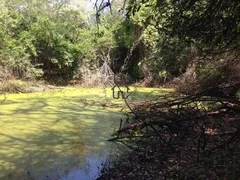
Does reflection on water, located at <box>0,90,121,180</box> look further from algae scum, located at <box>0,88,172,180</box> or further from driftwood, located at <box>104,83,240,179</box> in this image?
driftwood, located at <box>104,83,240,179</box>

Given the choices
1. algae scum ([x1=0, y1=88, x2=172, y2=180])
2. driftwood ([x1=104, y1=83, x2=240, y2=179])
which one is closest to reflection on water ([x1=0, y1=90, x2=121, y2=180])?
algae scum ([x1=0, y1=88, x2=172, y2=180])

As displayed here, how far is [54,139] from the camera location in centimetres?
534

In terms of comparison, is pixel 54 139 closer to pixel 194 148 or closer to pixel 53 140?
pixel 53 140

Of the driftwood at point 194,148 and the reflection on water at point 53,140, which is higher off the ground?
the driftwood at point 194,148

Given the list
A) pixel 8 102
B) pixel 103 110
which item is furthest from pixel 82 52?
pixel 103 110

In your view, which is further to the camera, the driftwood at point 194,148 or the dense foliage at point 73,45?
the dense foliage at point 73,45

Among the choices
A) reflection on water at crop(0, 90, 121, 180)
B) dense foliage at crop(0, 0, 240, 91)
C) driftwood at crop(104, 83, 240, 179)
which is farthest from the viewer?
dense foliage at crop(0, 0, 240, 91)

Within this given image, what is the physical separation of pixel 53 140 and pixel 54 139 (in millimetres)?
67

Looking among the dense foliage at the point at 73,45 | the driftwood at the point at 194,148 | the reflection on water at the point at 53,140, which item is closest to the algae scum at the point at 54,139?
the reflection on water at the point at 53,140

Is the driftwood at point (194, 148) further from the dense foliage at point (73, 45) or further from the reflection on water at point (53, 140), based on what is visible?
the dense foliage at point (73, 45)

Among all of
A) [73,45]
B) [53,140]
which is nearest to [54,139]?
[53,140]

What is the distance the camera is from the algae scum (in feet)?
12.8

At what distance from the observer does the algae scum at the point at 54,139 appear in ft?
12.8

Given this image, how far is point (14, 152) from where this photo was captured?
461 cm
